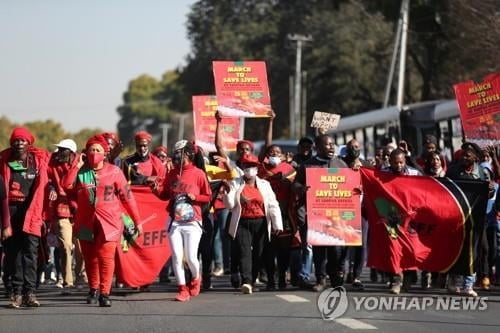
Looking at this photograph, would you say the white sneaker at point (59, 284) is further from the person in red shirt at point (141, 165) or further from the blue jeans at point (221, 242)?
the blue jeans at point (221, 242)

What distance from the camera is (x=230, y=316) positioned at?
1173 cm

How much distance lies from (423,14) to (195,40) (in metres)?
26.9

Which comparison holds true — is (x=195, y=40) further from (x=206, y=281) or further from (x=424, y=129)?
(x=206, y=281)

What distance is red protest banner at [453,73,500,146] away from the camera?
1459cm

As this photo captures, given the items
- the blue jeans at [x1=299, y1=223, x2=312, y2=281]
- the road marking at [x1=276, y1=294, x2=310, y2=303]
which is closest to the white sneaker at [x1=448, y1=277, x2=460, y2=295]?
the blue jeans at [x1=299, y1=223, x2=312, y2=281]

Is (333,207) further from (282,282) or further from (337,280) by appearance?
(282,282)

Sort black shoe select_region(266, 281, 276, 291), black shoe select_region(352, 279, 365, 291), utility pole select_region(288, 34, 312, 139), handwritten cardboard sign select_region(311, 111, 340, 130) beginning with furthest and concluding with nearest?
utility pole select_region(288, 34, 312, 139)
handwritten cardboard sign select_region(311, 111, 340, 130)
black shoe select_region(266, 281, 276, 291)
black shoe select_region(352, 279, 365, 291)

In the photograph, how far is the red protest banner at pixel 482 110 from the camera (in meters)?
14.6

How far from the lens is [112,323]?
442 inches

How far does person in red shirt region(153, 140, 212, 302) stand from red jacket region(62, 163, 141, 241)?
797mm

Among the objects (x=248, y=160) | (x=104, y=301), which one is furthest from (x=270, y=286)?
(x=104, y=301)

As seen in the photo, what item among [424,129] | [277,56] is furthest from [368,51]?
[424,129]

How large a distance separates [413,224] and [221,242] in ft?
15.8

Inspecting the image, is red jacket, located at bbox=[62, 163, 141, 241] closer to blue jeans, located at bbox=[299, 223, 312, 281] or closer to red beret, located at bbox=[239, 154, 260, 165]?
red beret, located at bbox=[239, 154, 260, 165]
